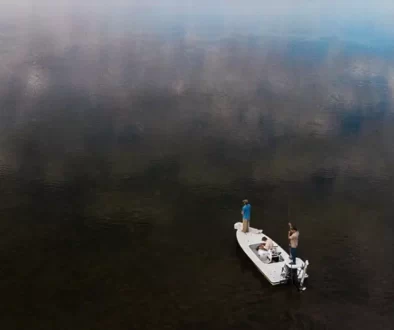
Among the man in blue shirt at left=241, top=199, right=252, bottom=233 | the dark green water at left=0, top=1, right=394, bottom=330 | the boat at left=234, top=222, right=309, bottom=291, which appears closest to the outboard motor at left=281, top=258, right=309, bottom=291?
the boat at left=234, top=222, right=309, bottom=291

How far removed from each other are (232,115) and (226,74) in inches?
647

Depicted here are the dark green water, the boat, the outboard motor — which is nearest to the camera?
the dark green water

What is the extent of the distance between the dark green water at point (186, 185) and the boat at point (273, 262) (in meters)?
0.62

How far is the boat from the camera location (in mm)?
22531

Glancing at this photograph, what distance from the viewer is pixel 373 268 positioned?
80.3ft

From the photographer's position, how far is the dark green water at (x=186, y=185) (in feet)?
71.4

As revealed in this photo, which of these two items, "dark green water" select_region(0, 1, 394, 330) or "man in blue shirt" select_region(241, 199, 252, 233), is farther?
"man in blue shirt" select_region(241, 199, 252, 233)

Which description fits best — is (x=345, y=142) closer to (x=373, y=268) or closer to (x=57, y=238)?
(x=373, y=268)

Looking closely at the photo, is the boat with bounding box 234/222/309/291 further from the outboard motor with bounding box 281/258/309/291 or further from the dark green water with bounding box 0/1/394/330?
the dark green water with bounding box 0/1/394/330

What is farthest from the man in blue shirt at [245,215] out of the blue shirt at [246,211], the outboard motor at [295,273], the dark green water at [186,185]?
the outboard motor at [295,273]

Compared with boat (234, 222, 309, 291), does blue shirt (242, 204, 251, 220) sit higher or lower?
higher

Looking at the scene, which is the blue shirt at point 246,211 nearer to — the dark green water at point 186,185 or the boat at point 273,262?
the boat at point 273,262

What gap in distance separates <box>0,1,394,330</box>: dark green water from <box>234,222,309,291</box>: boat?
623 mm

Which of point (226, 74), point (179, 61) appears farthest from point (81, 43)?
point (226, 74)
